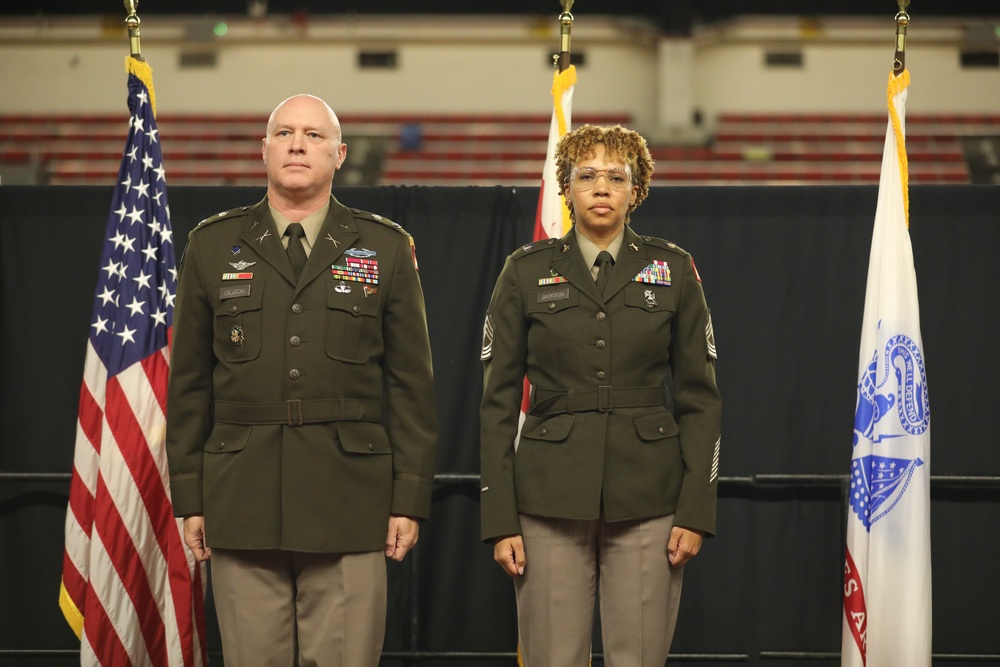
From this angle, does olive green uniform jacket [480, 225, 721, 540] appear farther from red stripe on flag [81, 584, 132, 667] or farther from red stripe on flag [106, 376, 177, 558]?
red stripe on flag [81, 584, 132, 667]

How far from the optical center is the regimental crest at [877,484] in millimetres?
3062

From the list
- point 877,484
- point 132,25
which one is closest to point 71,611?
point 132,25

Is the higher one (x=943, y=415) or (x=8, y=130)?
(x=8, y=130)

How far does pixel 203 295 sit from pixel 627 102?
1121cm

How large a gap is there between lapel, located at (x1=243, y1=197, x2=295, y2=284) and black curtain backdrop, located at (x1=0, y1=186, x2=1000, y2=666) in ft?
4.54

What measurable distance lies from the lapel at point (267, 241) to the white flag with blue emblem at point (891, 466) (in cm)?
177

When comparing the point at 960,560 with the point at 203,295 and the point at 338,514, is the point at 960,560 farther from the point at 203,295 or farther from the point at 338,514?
the point at 203,295

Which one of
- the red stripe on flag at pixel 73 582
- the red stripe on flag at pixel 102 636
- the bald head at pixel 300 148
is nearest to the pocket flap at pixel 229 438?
the bald head at pixel 300 148

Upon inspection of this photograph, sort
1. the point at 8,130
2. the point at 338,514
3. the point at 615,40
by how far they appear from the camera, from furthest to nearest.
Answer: the point at 615,40
the point at 8,130
the point at 338,514

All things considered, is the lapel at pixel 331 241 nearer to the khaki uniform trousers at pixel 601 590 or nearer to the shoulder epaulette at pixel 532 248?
the shoulder epaulette at pixel 532 248

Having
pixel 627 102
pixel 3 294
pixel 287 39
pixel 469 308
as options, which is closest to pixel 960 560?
pixel 469 308


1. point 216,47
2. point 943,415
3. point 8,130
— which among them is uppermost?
point 216,47

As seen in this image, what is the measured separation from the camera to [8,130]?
12133 millimetres

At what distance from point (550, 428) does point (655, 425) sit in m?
0.24
